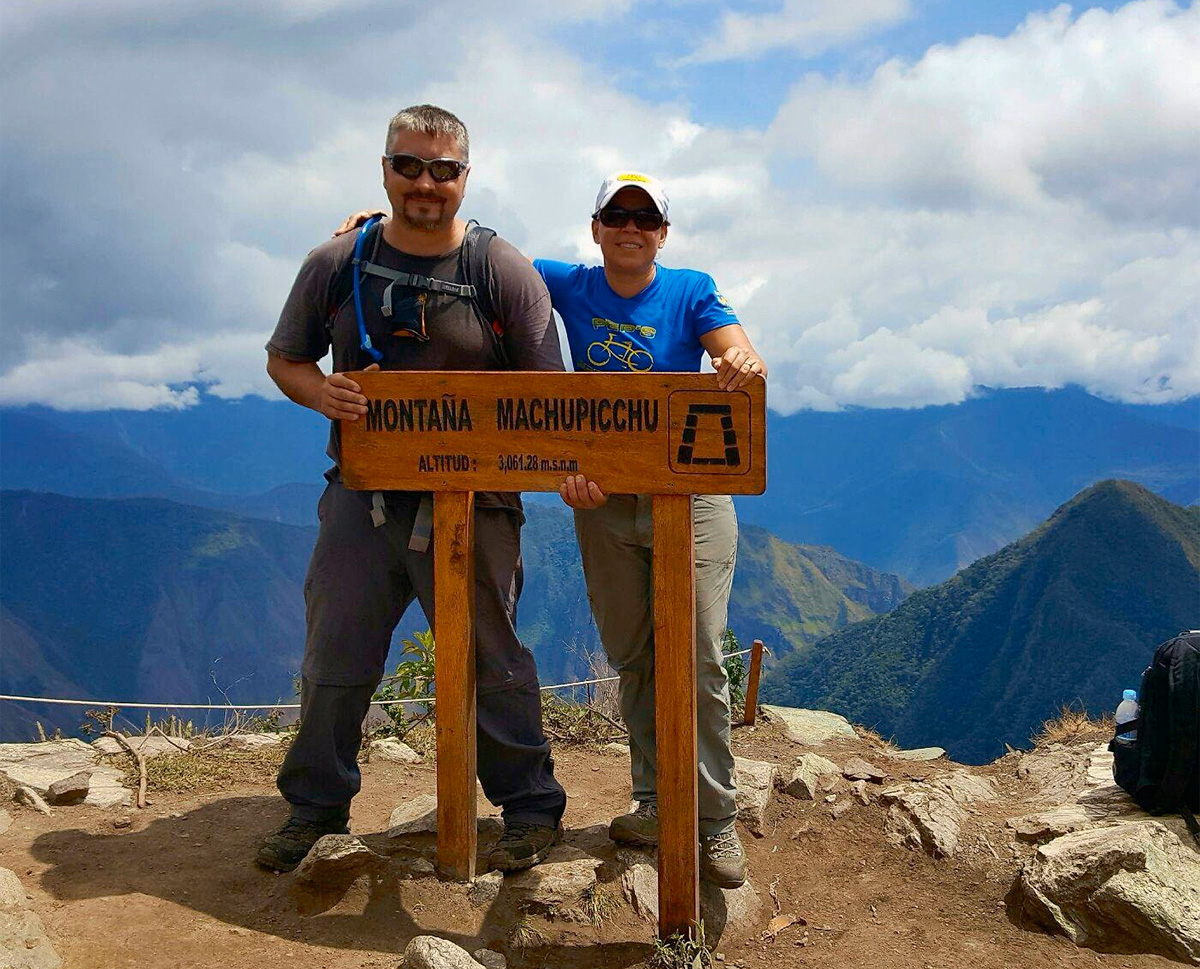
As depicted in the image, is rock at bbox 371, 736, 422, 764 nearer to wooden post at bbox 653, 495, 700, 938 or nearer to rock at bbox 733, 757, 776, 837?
rock at bbox 733, 757, 776, 837

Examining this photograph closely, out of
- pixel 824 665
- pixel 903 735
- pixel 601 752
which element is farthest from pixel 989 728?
pixel 601 752

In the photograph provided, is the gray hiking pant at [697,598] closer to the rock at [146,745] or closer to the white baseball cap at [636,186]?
the white baseball cap at [636,186]

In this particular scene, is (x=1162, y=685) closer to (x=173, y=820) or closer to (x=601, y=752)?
(x=601, y=752)

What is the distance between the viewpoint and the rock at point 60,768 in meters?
5.72

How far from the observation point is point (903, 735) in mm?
100625

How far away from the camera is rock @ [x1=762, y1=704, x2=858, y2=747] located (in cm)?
778

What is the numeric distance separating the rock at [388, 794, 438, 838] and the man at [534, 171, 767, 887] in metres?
1.34

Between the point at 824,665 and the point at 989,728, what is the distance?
52.1 feet

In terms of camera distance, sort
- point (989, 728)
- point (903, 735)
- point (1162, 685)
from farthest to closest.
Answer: point (903, 735) → point (989, 728) → point (1162, 685)

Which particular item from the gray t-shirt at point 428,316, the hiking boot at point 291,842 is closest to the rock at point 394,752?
the hiking boot at point 291,842

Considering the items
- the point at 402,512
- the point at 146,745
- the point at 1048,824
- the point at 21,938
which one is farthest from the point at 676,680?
the point at 146,745

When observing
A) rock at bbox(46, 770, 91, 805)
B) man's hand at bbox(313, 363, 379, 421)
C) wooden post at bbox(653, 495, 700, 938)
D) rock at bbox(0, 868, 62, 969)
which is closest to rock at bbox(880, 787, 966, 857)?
wooden post at bbox(653, 495, 700, 938)

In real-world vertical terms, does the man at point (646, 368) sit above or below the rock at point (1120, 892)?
above

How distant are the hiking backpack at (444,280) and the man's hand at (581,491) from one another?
2.47ft
